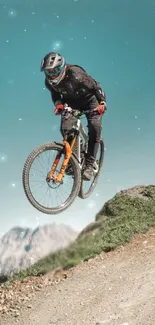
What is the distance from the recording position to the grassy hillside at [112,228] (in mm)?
12047

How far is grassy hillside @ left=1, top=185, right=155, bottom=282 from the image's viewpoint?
12.0 m

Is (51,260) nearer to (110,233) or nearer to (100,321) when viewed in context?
(110,233)

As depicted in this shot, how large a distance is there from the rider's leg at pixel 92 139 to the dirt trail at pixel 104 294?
7.30 ft

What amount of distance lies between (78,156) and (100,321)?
4215mm

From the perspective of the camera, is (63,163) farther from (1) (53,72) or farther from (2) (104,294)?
(2) (104,294)

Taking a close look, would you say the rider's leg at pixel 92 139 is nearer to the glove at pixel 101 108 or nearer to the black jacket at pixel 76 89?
the glove at pixel 101 108

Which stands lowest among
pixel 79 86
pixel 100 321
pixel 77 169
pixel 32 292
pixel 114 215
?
pixel 100 321

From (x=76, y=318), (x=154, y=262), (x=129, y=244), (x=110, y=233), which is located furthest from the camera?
(x=110, y=233)

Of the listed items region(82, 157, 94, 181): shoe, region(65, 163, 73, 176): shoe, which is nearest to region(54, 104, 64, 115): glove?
region(65, 163, 73, 176): shoe

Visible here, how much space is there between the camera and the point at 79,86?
10.7m

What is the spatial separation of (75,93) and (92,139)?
1487 millimetres

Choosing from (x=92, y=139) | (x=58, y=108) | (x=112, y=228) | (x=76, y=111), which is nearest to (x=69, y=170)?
(x=92, y=139)

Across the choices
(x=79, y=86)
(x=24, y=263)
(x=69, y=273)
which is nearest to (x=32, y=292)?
(x=69, y=273)

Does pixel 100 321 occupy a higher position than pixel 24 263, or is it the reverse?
pixel 24 263
